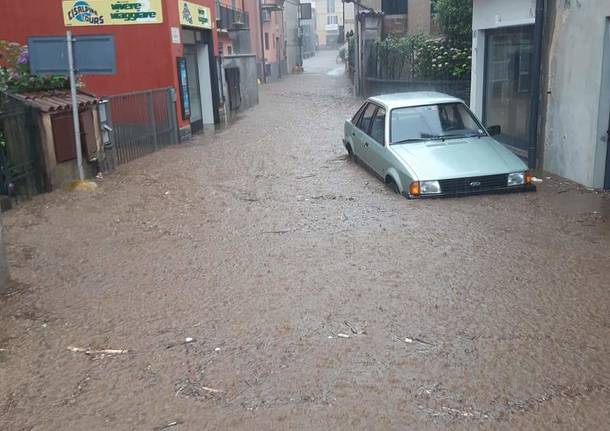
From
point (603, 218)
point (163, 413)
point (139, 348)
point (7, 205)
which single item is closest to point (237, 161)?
point (7, 205)

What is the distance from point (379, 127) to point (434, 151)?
1366 millimetres

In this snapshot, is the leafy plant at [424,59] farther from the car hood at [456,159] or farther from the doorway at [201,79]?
the car hood at [456,159]

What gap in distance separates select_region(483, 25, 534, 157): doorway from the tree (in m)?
6.18

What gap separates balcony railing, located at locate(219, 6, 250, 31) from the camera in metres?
33.1

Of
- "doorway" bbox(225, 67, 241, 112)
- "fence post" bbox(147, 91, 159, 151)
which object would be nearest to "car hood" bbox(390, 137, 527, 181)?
"fence post" bbox(147, 91, 159, 151)

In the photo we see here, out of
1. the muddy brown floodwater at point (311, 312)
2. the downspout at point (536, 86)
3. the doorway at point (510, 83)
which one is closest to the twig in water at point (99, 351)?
the muddy brown floodwater at point (311, 312)

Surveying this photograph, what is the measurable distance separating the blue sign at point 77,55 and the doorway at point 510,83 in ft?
22.6

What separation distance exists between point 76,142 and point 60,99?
0.82 meters

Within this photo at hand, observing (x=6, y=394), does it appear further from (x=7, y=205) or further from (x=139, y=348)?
(x=7, y=205)

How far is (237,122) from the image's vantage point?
70.4 ft

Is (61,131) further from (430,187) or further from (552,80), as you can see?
(552,80)

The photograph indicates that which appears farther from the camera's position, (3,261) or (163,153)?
(163,153)

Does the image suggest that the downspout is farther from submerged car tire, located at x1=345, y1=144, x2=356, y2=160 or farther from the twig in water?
the twig in water

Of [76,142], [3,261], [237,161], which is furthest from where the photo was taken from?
[237,161]
